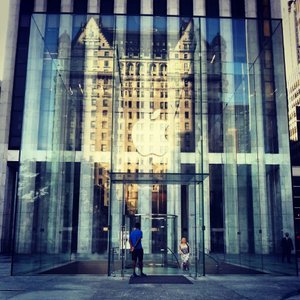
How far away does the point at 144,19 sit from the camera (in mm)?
20906

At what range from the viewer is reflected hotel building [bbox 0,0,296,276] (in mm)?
18484

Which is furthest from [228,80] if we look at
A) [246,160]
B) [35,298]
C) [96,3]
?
[96,3]

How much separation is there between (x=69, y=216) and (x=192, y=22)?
37.5 feet

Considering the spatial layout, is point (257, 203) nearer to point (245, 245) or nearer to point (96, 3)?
point (245, 245)

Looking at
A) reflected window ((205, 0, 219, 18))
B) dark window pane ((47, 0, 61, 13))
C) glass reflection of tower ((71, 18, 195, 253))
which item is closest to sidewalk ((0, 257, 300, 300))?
glass reflection of tower ((71, 18, 195, 253))

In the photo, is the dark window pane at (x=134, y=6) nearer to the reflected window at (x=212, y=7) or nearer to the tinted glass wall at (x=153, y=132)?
the reflected window at (x=212, y=7)

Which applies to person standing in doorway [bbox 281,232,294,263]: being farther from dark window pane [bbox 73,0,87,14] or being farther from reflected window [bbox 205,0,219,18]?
dark window pane [bbox 73,0,87,14]

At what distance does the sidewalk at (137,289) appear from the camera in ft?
33.1

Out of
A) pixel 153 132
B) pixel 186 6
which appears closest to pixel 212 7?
pixel 186 6

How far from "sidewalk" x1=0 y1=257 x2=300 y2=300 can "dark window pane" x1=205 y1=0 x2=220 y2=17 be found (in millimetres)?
28029

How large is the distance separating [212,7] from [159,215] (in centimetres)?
2298

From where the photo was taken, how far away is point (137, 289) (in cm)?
1145

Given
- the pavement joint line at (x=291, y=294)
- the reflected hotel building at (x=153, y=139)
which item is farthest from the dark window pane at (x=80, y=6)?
the pavement joint line at (x=291, y=294)

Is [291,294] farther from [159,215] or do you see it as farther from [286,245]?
[159,215]
